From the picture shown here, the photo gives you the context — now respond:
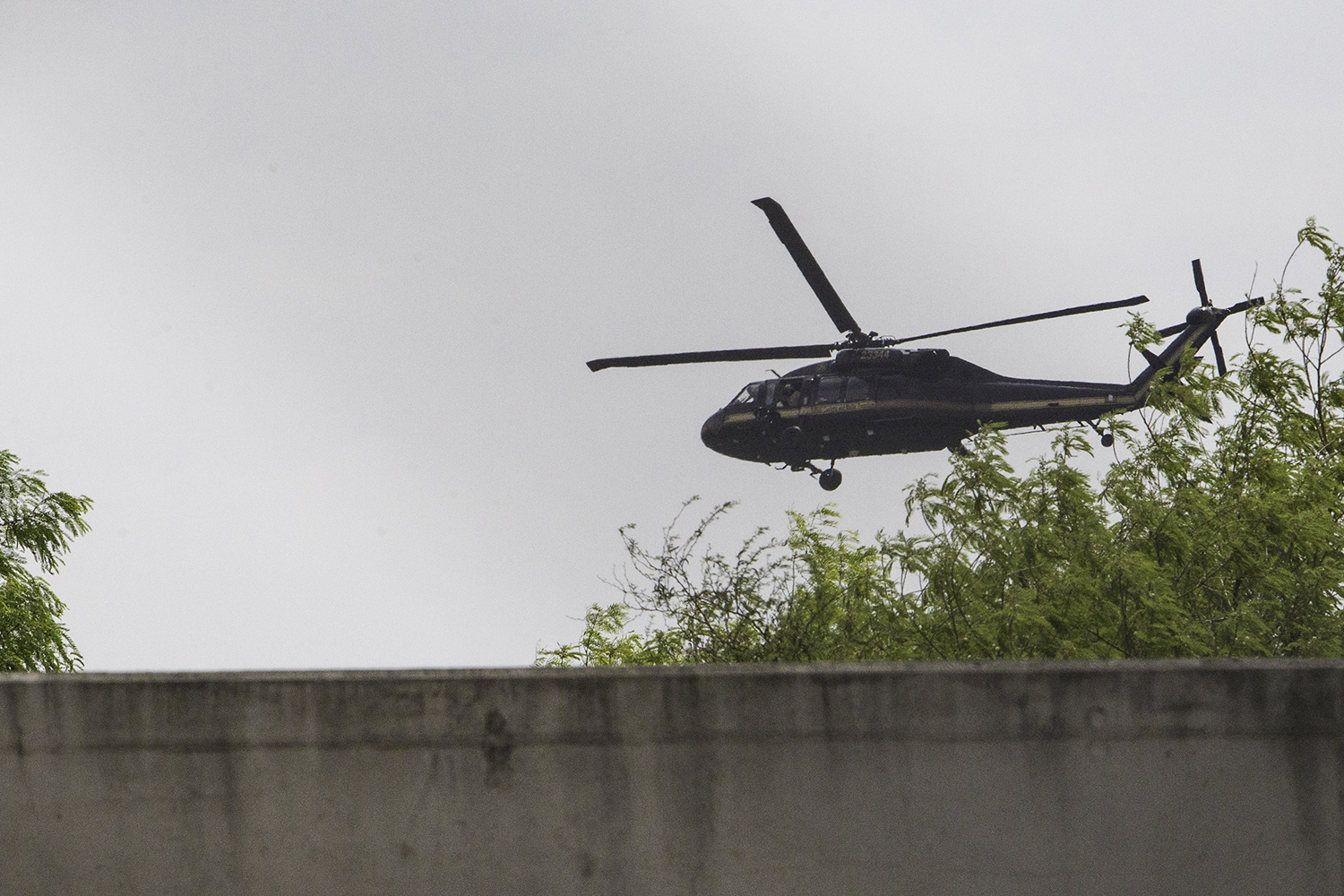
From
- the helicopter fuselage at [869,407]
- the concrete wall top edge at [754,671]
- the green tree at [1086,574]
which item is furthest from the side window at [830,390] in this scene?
the concrete wall top edge at [754,671]

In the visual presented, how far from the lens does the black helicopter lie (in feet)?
82.0

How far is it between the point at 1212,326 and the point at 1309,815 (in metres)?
22.0

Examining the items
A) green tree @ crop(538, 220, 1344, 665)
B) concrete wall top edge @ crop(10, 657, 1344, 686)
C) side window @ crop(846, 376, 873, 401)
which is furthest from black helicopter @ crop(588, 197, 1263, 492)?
concrete wall top edge @ crop(10, 657, 1344, 686)

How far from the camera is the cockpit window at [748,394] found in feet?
89.5

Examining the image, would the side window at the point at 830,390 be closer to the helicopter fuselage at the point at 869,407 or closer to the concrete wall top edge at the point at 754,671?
the helicopter fuselage at the point at 869,407

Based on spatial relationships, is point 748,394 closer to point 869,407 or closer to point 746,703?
point 869,407

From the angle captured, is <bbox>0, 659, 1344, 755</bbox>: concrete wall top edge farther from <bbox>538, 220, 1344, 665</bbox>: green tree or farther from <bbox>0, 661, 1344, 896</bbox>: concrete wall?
<bbox>538, 220, 1344, 665</bbox>: green tree

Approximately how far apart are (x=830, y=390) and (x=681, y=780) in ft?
75.1

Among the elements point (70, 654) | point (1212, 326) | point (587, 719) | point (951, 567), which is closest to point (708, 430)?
point (1212, 326)

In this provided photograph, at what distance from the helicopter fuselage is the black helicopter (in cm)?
2

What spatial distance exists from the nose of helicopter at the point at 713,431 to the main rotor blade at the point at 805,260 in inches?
135

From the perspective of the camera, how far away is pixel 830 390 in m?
27.0

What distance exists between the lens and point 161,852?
4.41 metres

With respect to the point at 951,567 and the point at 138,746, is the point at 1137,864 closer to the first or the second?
the point at 138,746
